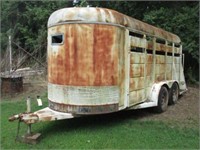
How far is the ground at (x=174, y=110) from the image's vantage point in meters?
6.73

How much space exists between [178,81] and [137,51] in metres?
3.76

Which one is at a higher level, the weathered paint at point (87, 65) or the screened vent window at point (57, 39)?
the screened vent window at point (57, 39)

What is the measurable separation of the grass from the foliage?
3.87m

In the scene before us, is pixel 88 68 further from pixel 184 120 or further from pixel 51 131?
pixel 184 120

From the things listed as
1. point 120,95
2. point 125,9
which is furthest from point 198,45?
point 120,95

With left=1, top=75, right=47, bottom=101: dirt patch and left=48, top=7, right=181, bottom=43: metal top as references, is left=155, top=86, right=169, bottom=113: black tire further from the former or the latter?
left=1, top=75, right=47, bottom=101: dirt patch

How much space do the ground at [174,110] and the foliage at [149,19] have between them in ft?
9.83

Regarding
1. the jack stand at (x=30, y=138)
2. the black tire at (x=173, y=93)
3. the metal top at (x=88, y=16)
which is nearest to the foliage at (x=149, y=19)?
the metal top at (x=88, y=16)

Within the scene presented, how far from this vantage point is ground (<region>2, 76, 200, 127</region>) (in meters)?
6.73

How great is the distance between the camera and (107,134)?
562cm

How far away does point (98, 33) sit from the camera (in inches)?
211

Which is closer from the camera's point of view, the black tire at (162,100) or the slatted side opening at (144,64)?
the slatted side opening at (144,64)

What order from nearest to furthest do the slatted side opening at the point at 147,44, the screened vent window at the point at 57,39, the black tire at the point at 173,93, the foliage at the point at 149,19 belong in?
the screened vent window at the point at 57,39
the slatted side opening at the point at 147,44
the black tire at the point at 173,93
the foliage at the point at 149,19

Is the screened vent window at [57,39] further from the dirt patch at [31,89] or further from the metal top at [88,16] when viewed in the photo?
the dirt patch at [31,89]
